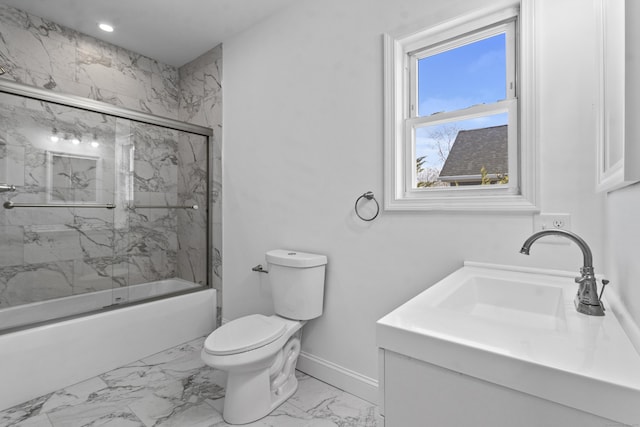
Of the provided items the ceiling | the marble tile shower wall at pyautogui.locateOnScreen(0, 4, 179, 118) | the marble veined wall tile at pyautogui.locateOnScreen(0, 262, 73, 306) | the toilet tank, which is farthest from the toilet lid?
the marble tile shower wall at pyautogui.locateOnScreen(0, 4, 179, 118)

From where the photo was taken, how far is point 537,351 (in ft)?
2.05

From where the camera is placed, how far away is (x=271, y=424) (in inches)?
63.7

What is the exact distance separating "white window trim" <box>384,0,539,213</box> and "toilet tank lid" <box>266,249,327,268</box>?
0.54 meters

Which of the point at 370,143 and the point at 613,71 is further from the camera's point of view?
the point at 370,143

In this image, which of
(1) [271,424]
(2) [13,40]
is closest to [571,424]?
(1) [271,424]

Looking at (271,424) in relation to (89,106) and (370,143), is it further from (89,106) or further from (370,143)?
(89,106)

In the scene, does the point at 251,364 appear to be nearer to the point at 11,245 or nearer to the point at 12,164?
the point at 11,245

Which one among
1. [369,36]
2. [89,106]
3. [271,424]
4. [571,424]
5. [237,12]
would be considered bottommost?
[271,424]

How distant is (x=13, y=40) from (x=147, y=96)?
0.94 metres

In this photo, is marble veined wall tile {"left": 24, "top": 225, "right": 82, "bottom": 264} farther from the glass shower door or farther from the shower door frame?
the shower door frame

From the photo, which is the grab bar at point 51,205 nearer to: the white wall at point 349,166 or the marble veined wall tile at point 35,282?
the marble veined wall tile at point 35,282

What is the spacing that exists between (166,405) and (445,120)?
2121mm

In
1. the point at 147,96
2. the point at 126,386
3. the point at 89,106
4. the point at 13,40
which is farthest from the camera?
the point at 147,96

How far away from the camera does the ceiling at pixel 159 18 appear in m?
2.28
